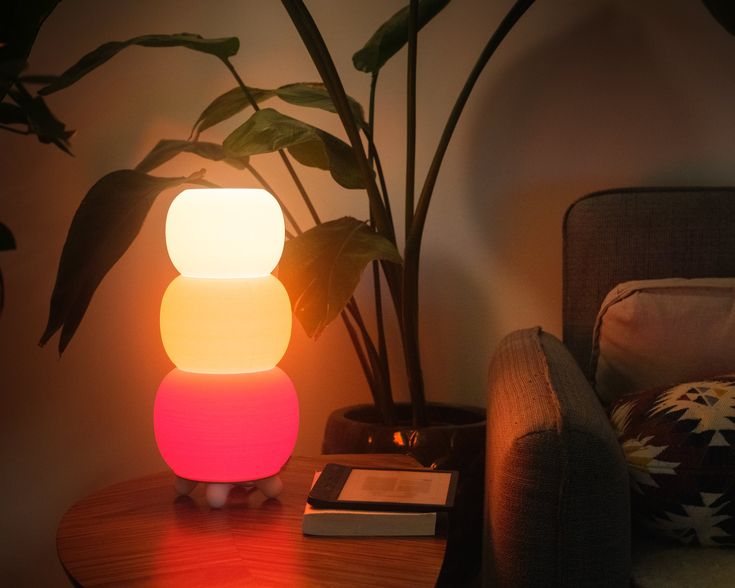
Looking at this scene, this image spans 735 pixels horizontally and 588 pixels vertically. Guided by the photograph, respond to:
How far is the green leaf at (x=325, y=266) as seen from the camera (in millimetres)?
1085

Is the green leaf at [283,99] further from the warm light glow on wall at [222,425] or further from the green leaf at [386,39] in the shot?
the warm light glow on wall at [222,425]

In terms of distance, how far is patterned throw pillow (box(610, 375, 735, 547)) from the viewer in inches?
38.6

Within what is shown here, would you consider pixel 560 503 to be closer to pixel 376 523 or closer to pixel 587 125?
pixel 376 523

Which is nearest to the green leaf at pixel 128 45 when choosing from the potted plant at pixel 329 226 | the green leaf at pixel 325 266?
the potted plant at pixel 329 226

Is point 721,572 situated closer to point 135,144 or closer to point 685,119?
point 685,119

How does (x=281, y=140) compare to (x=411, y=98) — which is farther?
Result: (x=411, y=98)

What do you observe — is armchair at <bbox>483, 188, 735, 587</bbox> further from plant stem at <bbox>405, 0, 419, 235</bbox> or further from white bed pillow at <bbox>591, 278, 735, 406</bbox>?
plant stem at <bbox>405, 0, 419, 235</bbox>

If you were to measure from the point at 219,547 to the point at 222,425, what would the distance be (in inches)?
6.5

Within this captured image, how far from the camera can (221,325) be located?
1.07 metres

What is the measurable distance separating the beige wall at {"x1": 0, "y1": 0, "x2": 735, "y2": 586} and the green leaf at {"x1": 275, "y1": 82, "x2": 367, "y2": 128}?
0.94 feet

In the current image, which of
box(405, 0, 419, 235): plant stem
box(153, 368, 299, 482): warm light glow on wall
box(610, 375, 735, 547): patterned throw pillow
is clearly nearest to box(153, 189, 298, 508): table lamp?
box(153, 368, 299, 482): warm light glow on wall

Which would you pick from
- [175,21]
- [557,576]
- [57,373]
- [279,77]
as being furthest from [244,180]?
[557,576]

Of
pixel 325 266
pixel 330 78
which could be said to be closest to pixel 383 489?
pixel 325 266

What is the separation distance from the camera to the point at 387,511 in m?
0.96
